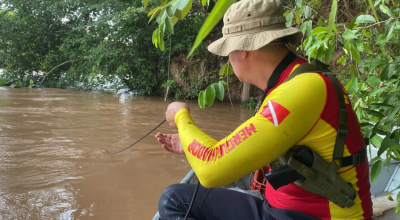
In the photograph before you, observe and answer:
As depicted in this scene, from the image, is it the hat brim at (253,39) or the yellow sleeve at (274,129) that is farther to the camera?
the hat brim at (253,39)

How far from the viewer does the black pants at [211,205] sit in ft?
4.40

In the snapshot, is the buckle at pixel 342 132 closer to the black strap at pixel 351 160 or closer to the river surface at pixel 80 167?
the black strap at pixel 351 160

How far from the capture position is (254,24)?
1138mm

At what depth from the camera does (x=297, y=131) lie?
957 mm

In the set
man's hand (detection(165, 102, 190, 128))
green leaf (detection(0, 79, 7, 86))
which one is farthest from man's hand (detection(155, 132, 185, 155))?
green leaf (detection(0, 79, 7, 86))

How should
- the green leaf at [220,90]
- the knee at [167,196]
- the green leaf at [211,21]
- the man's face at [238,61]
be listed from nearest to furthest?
the green leaf at [211,21], the man's face at [238,61], the knee at [167,196], the green leaf at [220,90]

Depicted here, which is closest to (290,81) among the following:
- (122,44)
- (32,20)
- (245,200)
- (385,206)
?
(245,200)

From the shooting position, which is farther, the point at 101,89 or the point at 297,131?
the point at 101,89

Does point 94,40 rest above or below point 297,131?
above

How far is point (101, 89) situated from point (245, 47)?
13.7m

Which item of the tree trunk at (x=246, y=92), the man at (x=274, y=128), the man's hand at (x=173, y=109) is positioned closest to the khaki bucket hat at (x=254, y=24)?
the man at (x=274, y=128)

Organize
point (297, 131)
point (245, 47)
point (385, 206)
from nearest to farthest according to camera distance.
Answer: point (297, 131) < point (245, 47) < point (385, 206)

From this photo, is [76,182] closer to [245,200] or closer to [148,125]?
[245,200]

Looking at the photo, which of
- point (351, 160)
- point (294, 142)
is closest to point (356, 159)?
point (351, 160)
